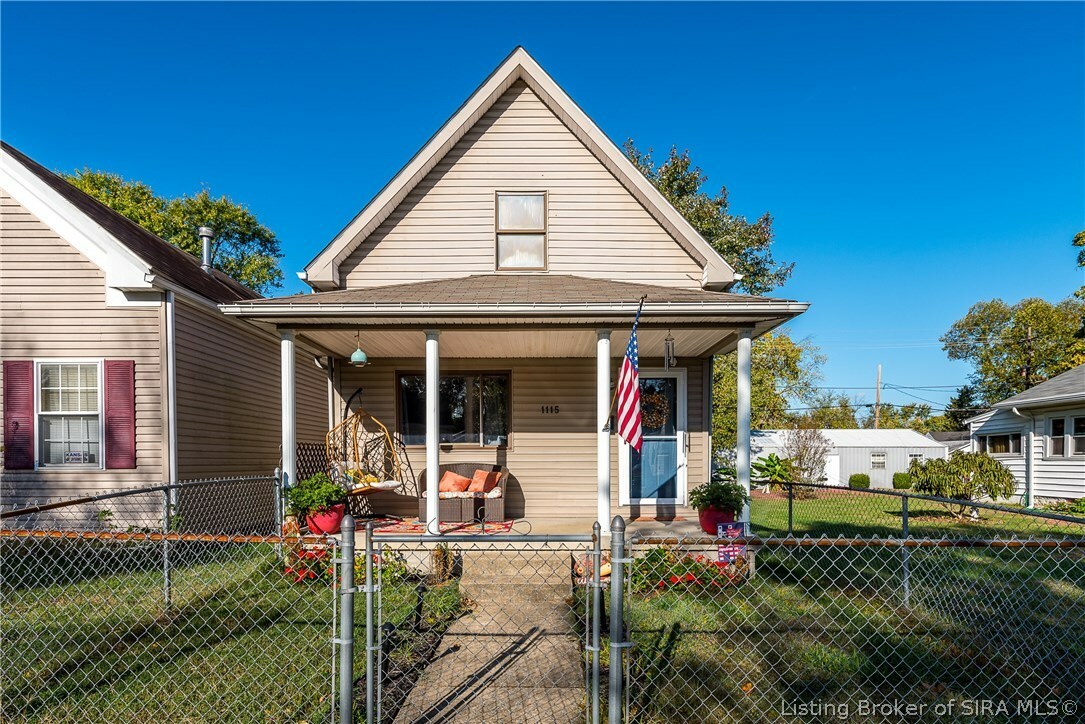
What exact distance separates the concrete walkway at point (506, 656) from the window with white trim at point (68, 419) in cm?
562

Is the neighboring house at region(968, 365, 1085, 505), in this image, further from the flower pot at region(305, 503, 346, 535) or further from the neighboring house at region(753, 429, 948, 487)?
the flower pot at region(305, 503, 346, 535)

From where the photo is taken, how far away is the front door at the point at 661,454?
29.6 ft

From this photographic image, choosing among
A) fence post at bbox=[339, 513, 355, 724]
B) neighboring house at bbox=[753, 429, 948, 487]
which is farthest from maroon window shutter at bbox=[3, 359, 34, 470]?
neighboring house at bbox=[753, 429, 948, 487]

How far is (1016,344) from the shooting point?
3088 cm

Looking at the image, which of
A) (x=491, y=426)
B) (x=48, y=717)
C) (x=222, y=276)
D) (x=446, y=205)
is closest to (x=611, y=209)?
(x=446, y=205)

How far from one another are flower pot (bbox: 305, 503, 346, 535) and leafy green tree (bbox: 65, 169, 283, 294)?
2019 cm

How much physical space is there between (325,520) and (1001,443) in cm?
2193

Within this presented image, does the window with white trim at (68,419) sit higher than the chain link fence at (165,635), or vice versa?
the window with white trim at (68,419)

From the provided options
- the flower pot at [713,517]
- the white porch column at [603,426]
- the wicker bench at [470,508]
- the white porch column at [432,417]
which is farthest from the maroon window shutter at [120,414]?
the flower pot at [713,517]

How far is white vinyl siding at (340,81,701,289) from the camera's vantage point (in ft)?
28.5

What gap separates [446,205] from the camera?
8.72m

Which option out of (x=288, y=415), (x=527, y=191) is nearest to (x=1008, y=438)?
(x=527, y=191)

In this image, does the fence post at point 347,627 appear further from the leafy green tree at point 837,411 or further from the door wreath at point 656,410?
the leafy green tree at point 837,411

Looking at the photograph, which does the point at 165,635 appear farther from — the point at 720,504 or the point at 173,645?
the point at 720,504
